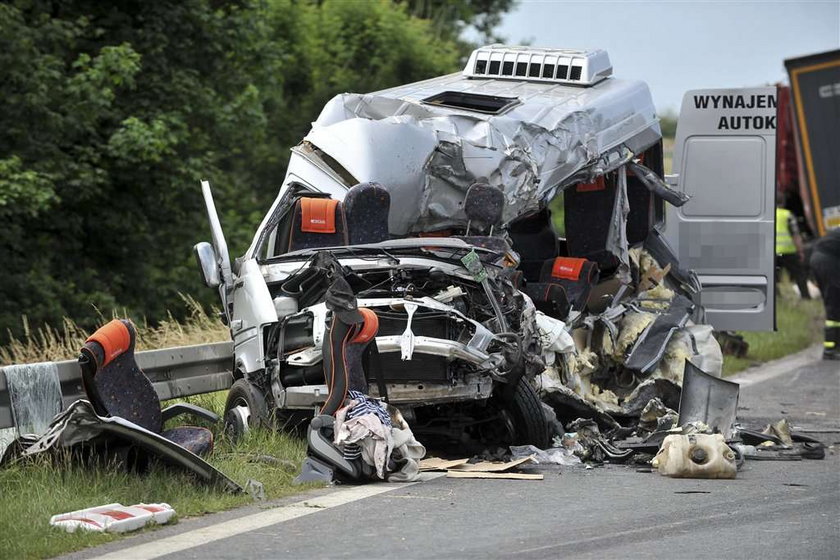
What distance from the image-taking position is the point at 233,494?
751 centimetres

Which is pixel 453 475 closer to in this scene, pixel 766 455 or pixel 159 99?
pixel 766 455

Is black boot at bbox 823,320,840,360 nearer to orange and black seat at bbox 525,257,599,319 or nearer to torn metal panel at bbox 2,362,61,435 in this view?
orange and black seat at bbox 525,257,599,319

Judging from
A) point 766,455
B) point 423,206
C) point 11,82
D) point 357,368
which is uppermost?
point 11,82

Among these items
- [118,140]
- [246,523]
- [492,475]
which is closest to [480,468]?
[492,475]

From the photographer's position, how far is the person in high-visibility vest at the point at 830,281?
17.2 metres

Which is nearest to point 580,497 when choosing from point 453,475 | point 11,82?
point 453,475

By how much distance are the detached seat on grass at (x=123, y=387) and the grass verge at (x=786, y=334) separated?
27.8ft

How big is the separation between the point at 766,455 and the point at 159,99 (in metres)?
15.7

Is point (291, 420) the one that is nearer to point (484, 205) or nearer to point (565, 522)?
point (484, 205)

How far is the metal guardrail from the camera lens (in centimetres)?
838

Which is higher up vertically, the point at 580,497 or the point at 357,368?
the point at 357,368

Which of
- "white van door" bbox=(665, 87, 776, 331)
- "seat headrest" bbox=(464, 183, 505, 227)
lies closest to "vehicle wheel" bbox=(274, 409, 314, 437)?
"seat headrest" bbox=(464, 183, 505, 227)

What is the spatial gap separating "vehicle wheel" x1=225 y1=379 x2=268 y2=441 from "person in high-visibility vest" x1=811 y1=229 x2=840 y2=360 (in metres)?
9.89

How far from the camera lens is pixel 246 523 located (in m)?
6.80
